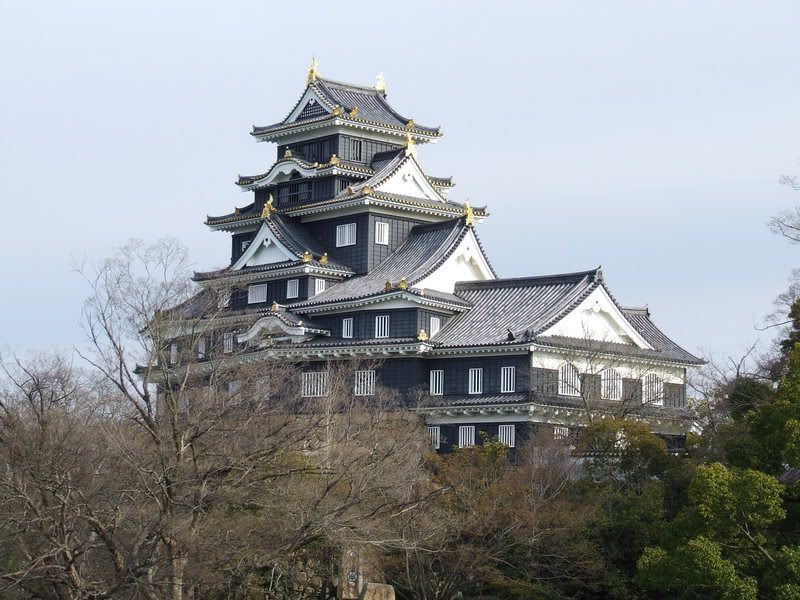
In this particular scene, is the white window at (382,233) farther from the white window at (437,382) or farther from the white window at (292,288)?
the white window at (437,382)

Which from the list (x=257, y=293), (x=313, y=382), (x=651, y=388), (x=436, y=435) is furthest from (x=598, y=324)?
(x=257, y=293)

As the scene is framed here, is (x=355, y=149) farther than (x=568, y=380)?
Yes

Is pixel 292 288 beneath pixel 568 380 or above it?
above

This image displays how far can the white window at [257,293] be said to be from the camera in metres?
55.7

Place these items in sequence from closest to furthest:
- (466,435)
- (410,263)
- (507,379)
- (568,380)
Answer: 1. (507,379)
2. (466,435)
3. (568,380)
4. (410,263)

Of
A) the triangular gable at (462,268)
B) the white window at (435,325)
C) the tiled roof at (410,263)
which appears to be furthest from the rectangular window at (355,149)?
the white window at (435,325)

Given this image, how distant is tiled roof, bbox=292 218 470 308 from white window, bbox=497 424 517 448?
17.6 feet

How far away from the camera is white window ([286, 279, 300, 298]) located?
178ft

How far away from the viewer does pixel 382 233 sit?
2165 inches

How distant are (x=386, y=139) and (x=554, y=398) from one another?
49.0 feet

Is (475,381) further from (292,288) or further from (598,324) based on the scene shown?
(292,288)

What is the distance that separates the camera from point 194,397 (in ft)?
107

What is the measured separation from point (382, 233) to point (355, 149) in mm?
4472

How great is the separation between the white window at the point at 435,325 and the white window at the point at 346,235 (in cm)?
559
